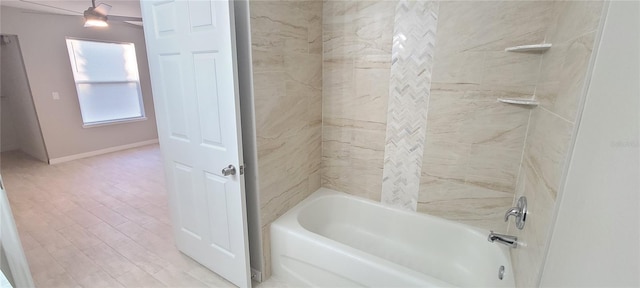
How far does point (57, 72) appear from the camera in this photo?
13.3 feet

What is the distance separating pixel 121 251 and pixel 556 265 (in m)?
2.80

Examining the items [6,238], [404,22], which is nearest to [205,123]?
[6,238]

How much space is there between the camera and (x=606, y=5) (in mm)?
760

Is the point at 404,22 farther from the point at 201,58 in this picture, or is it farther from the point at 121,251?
the point at 121,251

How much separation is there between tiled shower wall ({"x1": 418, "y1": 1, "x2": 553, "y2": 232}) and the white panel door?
1.35 m

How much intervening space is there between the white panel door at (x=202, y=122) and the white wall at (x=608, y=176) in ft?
4.64

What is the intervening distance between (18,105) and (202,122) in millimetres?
5061

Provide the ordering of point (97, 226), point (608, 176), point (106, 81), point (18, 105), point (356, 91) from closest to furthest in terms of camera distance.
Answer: point (608, 176)
point (356, 91)
point (97, 226)
point (18, 105)
point (106, 81)

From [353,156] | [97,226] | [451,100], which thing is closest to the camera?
[451,100]

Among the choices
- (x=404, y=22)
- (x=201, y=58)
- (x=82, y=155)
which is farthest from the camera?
(x=82, y=155)

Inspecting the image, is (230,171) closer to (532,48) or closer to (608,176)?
(608,176)

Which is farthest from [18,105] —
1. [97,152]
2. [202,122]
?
[202,122]

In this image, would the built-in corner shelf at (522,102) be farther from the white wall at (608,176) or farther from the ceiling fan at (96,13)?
the ceiling fan at (96,13)

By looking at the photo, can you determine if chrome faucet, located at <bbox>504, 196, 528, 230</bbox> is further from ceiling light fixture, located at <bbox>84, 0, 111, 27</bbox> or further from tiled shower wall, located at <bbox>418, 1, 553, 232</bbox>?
ceiling light fixture, located at <bbox>84, 0, 111, 27</bbox>
